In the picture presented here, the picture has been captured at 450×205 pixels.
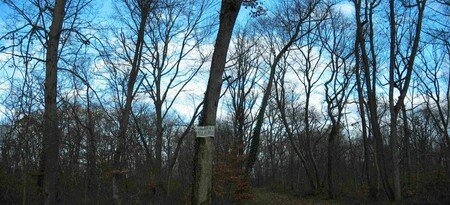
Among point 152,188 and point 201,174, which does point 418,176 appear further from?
point 201,174

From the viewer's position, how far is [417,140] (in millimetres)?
43406

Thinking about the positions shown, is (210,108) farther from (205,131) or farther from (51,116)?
(51,116)

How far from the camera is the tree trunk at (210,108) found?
838cm

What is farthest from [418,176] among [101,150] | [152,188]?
[101,150]

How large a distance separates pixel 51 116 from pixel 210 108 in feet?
14.1

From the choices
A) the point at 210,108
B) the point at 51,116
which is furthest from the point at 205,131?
the point at 51,116

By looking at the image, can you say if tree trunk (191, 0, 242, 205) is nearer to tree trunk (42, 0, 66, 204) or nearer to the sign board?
the sign board

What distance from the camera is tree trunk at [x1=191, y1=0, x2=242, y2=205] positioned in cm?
838

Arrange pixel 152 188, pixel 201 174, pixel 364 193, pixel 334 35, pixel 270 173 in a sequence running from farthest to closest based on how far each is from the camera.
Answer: pixel 270 173
pixel 334 35
pixel 364 193
pixel 152 188
pixel 201 174

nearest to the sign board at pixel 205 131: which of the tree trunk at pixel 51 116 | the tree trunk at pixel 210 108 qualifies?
the tree trunk at pixel 210 108

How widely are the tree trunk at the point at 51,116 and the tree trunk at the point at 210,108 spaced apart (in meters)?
4.08

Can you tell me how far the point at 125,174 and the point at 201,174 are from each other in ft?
21.0

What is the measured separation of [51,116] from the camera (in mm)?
10867

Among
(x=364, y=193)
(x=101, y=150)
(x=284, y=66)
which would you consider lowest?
(x=364, y=193)
